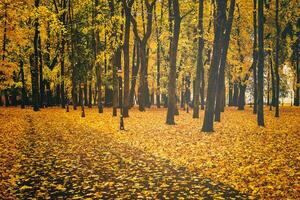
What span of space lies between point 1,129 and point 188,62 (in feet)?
86.0

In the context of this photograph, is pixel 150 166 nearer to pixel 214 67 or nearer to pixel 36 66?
pixel 214 67

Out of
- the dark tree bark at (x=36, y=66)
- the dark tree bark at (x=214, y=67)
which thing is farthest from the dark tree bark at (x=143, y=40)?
the dark tree bark at (x=36, y=66)

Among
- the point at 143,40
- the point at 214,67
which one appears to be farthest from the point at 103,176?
the point at 143,40

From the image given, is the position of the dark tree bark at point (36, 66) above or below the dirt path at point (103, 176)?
above

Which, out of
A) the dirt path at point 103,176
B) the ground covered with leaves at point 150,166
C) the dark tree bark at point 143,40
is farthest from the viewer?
the dark tree bark at point 143,40

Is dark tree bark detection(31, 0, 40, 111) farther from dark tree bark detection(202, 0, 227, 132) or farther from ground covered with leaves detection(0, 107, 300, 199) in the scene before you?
dark tree bark detection(202, 0, 227, 132)

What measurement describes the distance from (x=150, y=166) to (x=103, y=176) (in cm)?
195

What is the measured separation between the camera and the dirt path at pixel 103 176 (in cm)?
819

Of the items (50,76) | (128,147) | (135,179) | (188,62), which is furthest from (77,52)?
(135,179)

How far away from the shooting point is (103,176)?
991cm

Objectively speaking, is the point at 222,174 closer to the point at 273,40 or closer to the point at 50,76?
the point at 273,40

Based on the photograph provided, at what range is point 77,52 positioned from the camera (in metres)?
41.5

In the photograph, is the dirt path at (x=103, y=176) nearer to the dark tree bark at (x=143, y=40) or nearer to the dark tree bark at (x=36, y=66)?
the dark tree bark at (x=143, y=40)

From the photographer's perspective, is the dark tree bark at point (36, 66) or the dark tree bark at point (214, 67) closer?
the dark tree bark at point (214, 67)
